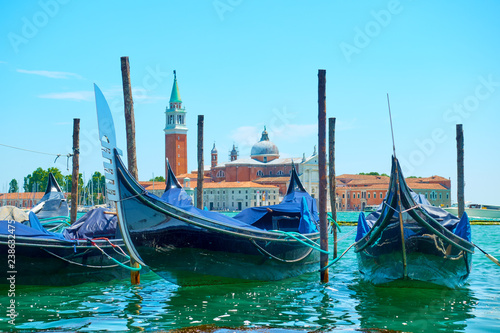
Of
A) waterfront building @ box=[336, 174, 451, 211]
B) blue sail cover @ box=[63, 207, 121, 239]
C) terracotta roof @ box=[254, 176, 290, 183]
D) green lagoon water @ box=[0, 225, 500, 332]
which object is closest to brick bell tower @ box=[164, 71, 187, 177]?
terracotta roof @ box=[254, 176, 290, 183]

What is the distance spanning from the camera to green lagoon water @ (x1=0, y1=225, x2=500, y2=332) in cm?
573

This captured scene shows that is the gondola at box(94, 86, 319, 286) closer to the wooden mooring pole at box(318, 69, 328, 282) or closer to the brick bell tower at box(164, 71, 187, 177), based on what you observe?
the wooden mooring pole at box(318, 69, 328, 282)

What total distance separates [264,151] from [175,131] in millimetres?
13741

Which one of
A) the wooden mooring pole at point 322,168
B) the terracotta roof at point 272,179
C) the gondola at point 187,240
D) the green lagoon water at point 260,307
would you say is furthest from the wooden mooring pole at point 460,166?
the terracotta roof at point 272,179

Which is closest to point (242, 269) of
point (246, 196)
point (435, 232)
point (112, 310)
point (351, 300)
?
point (351, 300)

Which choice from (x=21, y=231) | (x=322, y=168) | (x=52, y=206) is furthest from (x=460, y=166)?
(x=21, y=231)

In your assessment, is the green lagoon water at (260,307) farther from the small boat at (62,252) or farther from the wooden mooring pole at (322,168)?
the wooden mooring pole at (322,168)

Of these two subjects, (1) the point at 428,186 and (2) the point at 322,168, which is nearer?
(2) the point at 322,168

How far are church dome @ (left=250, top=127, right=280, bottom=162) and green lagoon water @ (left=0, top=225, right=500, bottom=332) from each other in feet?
224

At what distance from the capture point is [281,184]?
7056 cm

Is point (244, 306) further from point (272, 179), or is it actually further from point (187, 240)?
point (272, 179)

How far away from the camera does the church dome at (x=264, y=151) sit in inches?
3034

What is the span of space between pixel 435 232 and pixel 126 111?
474 centimetres

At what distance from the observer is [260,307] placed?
21.8ft
